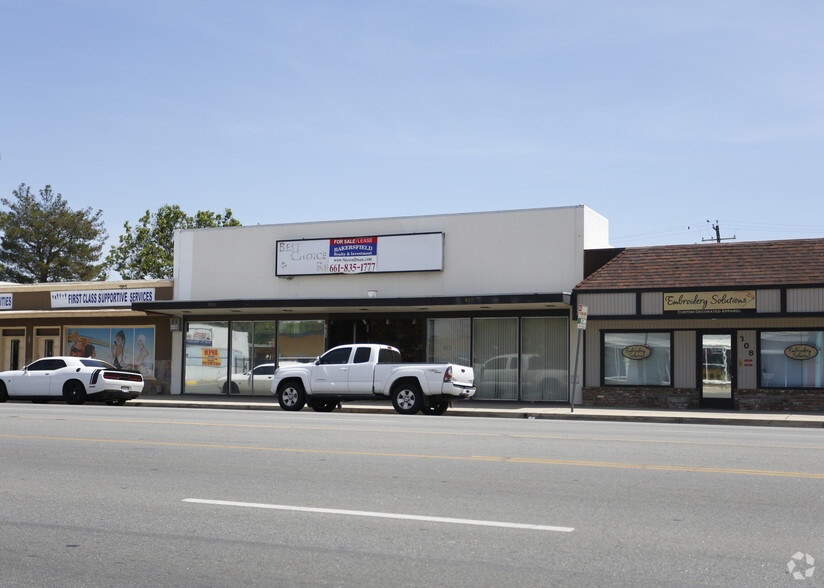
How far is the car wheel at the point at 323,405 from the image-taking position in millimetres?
22719

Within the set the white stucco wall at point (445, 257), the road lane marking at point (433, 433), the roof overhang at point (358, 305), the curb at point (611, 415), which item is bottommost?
the curb at point (611, 415)

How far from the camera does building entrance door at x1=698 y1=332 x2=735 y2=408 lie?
78.8 ft

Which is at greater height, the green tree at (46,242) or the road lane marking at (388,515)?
the green tree at (46,242)

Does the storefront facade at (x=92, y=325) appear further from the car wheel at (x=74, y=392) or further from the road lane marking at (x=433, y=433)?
the road lane marking at (x=433, y=433)

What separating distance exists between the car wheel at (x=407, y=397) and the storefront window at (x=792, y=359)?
939cm

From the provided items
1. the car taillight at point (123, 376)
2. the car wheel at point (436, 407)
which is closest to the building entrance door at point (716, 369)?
the car wheel at point (436, 407)

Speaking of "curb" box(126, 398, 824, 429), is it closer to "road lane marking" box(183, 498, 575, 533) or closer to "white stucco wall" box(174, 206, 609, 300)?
"white stucco wall" box(174, 206, 609, 300)

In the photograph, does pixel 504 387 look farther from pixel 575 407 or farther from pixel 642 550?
pixel 642 550

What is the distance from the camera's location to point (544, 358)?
26.3m

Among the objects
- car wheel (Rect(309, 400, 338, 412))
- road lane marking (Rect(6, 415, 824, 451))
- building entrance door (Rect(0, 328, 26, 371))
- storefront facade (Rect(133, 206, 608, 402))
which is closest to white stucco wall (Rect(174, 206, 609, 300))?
storefront facade (Rect(133, 206, 608, 402))

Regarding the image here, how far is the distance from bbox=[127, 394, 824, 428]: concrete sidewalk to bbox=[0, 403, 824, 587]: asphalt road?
6919mm

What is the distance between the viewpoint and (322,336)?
95.6 feet

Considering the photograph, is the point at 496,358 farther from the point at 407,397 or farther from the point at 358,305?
the point at 407,397

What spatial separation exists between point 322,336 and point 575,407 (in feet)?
28.8
